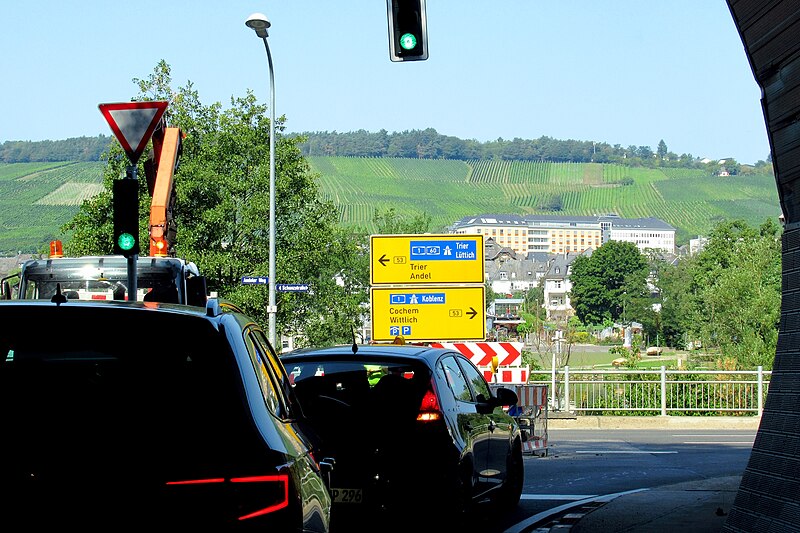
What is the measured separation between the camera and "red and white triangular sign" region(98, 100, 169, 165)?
11.1m

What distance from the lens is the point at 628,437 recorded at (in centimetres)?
2209

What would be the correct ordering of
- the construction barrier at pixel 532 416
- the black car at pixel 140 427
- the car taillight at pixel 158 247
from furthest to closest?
1. the car taillight at pixel 158 247
2. the construction barrier at pixel 532 416
3. the black car at pixel 140 427

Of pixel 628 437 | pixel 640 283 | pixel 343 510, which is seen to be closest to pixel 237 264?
pixel 628 437

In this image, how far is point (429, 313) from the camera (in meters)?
23.0

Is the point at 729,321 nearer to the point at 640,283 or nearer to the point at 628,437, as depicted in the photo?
the point at 628,437

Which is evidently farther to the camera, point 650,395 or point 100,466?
point 650,395

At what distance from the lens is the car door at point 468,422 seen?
9.05 metres

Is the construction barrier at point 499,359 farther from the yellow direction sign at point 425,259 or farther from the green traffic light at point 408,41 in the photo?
the green traffic light at point 408,41

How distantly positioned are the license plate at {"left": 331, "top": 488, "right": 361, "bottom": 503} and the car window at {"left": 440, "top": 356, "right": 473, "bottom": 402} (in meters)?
1.30

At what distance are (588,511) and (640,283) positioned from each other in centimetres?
15211

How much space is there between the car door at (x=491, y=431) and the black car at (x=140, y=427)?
218 inches

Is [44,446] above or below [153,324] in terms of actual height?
below

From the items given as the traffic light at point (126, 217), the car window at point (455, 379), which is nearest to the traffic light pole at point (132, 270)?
the traffic light at point (126, 217)

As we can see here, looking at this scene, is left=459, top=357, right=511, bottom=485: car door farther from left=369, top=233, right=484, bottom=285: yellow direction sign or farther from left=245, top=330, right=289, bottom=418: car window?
left=369, top=233, right=484, bottom=285: yellow direction sign
